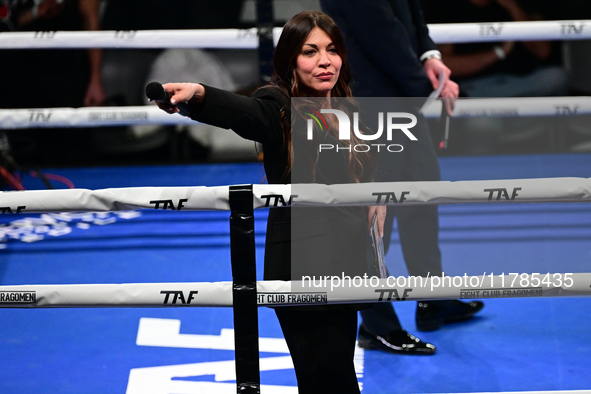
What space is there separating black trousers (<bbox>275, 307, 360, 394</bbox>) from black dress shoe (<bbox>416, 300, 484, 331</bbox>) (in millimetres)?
1015

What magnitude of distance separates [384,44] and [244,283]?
117 centimetres

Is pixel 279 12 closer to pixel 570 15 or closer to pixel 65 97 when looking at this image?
pixel 65 97

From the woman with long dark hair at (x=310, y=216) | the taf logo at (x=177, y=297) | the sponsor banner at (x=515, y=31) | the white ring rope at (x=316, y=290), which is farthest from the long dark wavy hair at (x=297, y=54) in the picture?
→ the sponsor banner at (x=515, y=31)

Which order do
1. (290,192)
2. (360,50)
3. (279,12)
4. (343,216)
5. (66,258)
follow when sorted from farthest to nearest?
(279,12)
(66,258)
(360,50)
(343,216)
(290,192)

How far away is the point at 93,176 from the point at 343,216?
13.9 ft

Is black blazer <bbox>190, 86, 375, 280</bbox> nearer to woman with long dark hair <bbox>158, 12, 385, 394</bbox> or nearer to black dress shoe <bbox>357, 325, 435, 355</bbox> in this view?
woman with long dark hair <bbox>158, 12, 385, 394</bbox>

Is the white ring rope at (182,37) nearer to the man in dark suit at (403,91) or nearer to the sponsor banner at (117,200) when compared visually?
the man in dark suit at (403,91)

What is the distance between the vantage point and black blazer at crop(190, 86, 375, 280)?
4.48 ft

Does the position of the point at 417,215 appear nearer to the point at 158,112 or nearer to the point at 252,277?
the point at 252,277

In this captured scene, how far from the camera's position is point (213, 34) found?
110 inches

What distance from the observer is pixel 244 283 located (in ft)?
4.70

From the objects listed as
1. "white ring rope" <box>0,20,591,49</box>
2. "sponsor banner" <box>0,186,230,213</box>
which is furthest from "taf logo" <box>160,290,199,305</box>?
"white ring rope" <box>0,20,591,49</box>

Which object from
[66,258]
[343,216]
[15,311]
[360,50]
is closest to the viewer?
[343,216]

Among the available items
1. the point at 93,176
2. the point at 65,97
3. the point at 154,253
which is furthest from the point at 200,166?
the point at 154,253
